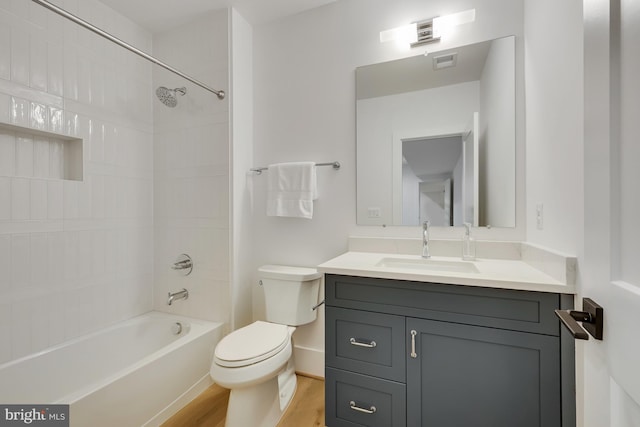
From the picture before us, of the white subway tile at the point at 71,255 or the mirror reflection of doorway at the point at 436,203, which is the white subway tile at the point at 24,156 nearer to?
the white subway tile at the point at 71,255

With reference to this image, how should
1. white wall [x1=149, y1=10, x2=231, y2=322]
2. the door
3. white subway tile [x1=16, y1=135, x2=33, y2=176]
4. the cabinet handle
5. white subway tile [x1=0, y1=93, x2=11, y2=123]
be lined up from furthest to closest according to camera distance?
1. white wall [x1=149, y1=10, x2=231, y2=322]
2. white subway tile [x1=16, y1=135, x2=33, y2=176]
3. white subway tile [x1=0, y1=93, x2=11, y2=123]
4. the cabinet handle
5. the door

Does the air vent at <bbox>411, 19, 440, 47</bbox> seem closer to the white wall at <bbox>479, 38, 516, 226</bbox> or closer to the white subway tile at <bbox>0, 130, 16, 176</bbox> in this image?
the white wall at <bbox>479, 38, 516, 226</bbox>

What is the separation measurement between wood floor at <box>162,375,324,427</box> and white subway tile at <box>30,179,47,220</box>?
1.35 metres

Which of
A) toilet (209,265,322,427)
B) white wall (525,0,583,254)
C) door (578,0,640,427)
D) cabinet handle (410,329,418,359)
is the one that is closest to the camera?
door (578,0,640,427)

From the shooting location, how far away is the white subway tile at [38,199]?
154 centimetres

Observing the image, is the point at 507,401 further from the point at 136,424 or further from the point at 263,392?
the point at 136,424

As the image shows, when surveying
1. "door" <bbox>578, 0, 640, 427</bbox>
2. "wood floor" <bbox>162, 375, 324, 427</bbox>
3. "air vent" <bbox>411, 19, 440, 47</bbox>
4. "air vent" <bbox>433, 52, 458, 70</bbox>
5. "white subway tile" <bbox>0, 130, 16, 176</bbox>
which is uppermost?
"air vent" <bbox>411, 19, 440, 47</bbox>

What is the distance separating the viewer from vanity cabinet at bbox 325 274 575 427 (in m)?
1.01

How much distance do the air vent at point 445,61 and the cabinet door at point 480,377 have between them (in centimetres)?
141

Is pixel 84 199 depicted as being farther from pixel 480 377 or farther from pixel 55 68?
pixel 480 377

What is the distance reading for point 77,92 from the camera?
1.75 m

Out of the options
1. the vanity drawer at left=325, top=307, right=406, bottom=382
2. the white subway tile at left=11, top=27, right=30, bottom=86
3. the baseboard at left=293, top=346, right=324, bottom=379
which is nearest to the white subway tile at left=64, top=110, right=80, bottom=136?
the white subway tile at left=11, top=27, right=30, bottom=86

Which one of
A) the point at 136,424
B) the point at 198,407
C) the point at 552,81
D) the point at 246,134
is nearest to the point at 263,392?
the point at 198,407

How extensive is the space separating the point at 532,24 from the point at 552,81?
449 millimetres
